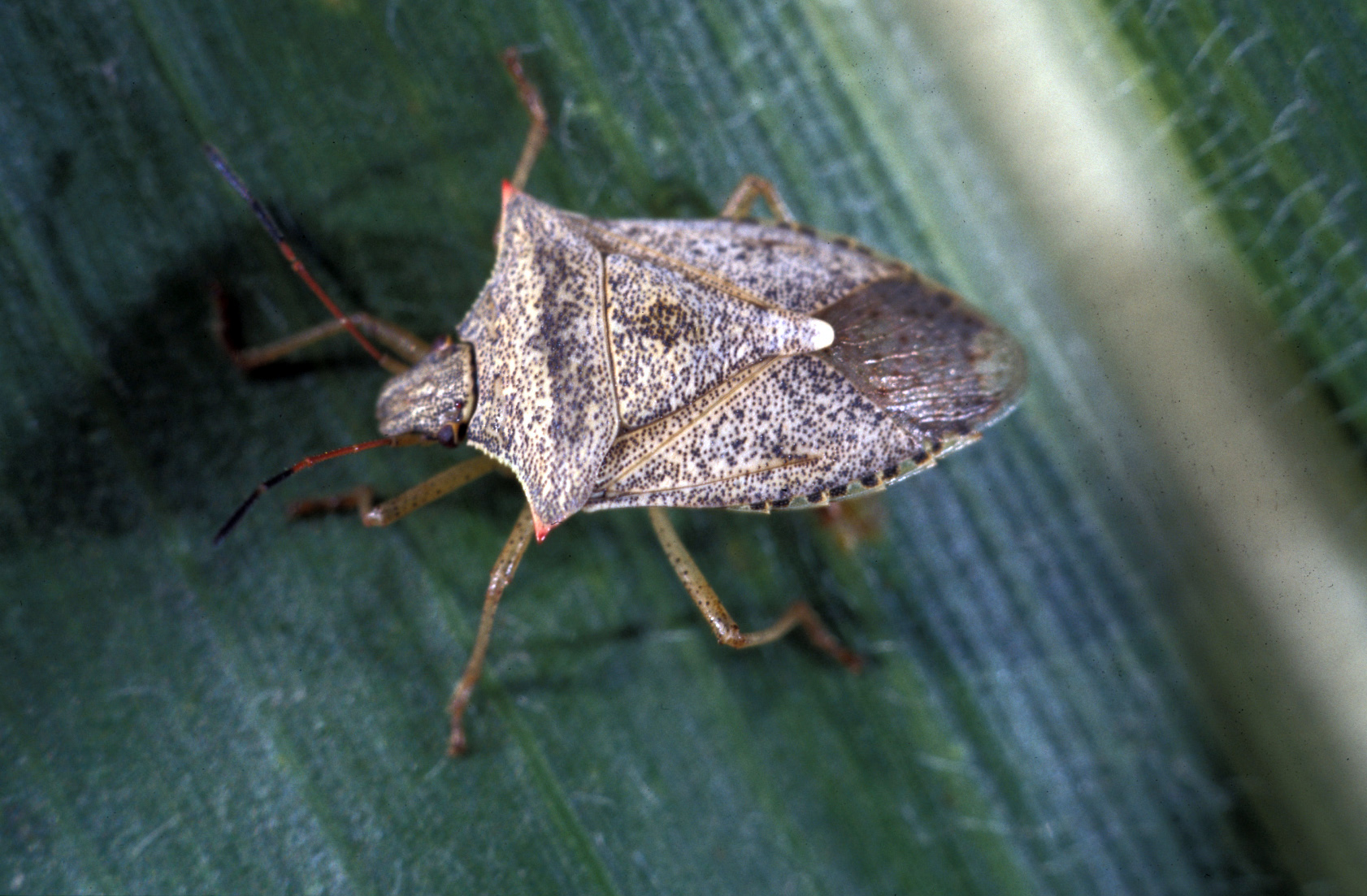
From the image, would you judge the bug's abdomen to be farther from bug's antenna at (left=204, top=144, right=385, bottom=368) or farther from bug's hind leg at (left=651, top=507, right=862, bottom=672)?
bug's antenna at (left=204, top=144, right=385, bottom=368)

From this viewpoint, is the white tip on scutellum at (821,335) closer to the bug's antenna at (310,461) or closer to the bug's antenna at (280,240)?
the bug's antenna at (310,461)

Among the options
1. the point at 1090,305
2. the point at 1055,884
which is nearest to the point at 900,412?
the point at 1090,305


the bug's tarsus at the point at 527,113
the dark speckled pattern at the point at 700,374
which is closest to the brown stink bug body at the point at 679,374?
the dark speckled pattern at the point at 700,374

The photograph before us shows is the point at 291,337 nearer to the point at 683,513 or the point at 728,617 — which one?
the point at 683,513

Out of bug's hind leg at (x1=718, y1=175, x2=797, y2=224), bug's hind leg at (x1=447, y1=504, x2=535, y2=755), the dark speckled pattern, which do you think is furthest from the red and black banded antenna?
bug's hind leg at (x1=718, y1=175, x2=797, y2=224)

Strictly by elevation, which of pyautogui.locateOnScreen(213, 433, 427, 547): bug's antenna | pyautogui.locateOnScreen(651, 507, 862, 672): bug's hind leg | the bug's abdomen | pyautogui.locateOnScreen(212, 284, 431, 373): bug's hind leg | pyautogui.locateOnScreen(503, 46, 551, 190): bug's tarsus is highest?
pyautogui.locateOnScreen(503, 46, 551, 190): bug's tarsus

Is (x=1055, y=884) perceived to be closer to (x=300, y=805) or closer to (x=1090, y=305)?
(x=1090, y=305)

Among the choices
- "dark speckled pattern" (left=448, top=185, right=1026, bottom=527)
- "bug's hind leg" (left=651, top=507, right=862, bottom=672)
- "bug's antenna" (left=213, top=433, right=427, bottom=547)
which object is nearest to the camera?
"bug's antenna" (left=213, top=433, right=427, bottom=547)
